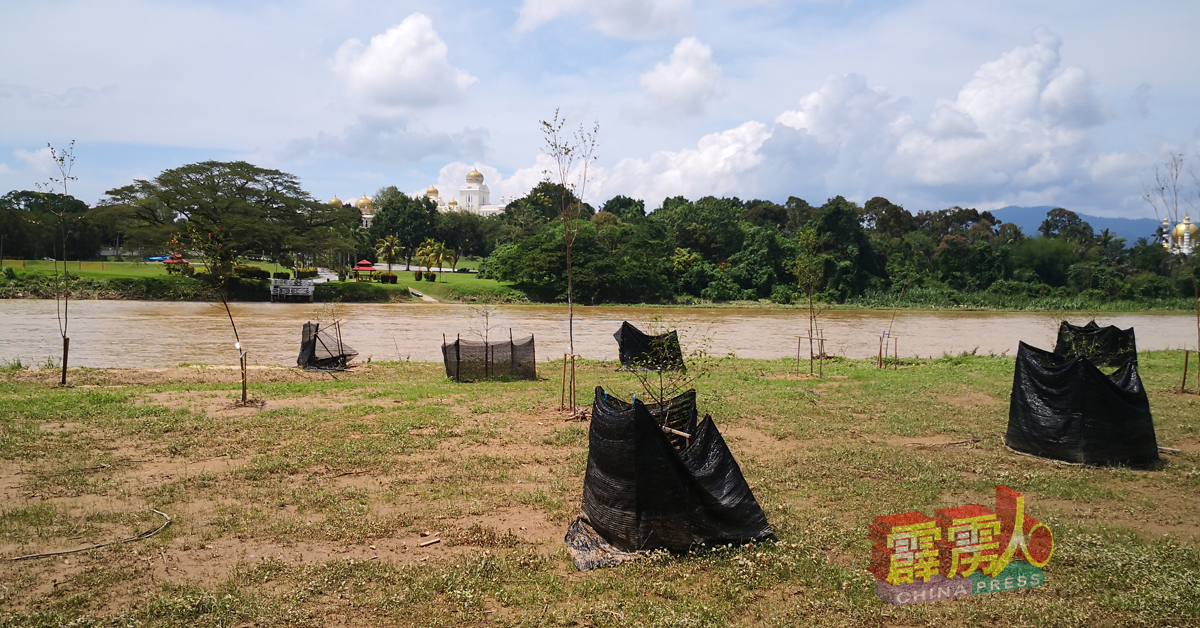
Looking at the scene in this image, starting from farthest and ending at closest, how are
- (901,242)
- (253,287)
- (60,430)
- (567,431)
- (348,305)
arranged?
(901,242) → (253,287) → (348,305) → (567,431) → (60,430)

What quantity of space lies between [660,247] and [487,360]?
163 feet

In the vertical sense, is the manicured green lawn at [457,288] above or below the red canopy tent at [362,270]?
below

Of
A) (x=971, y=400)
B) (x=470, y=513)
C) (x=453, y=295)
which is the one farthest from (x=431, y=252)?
(x=470, y=513)

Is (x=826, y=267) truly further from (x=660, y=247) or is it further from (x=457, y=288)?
(x=457, y=288)

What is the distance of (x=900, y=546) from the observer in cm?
567

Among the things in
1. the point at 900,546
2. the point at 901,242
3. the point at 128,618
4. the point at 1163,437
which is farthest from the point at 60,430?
the point at 901,242

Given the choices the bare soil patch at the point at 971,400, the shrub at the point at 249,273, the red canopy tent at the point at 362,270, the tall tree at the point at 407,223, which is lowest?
the bare soil patch at the point at 971,400

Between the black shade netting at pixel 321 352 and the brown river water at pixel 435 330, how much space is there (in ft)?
6.56

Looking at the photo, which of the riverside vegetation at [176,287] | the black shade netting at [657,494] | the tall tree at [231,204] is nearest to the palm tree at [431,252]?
the riverside vegetation at [176,287]

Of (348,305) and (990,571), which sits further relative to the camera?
(348,305)

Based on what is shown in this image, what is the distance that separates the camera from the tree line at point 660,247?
54.4 m

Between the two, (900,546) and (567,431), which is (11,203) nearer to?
(567,431)

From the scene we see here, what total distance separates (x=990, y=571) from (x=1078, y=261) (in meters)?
78.9

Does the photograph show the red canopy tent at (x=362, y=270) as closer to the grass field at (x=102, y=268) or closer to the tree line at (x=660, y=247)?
the tree line at (x=660, y=247)
